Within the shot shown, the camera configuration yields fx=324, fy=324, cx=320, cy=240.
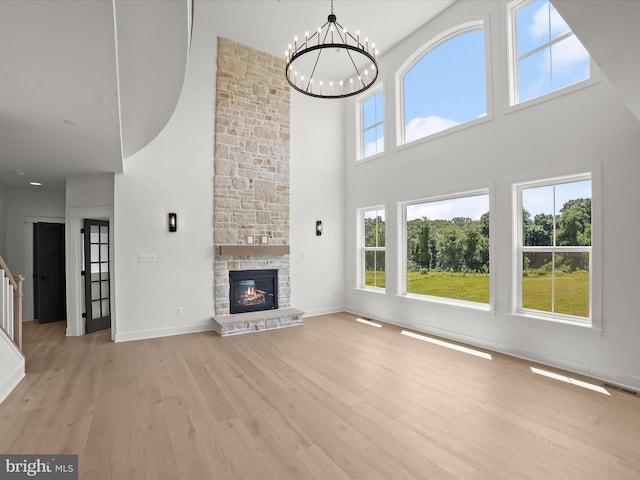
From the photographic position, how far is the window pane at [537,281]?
4.06m

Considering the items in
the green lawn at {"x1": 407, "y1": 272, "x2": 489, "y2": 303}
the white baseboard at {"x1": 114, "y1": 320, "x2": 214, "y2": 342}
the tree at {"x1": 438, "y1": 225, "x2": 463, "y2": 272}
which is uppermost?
the tree at {"x1": 438, "y1": 225, "x2": 463, "y2": 272}

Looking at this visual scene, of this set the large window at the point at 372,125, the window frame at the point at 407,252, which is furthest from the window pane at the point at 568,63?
the large window at the point at 372,125

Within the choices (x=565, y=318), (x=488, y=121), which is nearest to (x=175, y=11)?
(x=488, y=121)

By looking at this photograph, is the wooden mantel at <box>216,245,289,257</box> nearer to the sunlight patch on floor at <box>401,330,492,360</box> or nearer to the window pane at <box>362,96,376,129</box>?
the sunlight patch on floor at <box>401,330,492,360</box>

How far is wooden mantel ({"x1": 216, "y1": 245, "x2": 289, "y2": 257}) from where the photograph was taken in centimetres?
582

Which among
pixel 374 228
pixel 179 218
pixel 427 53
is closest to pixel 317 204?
pixel 374 228

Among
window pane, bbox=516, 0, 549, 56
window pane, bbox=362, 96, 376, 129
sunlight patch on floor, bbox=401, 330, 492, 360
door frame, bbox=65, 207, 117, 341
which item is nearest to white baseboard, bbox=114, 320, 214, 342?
door frame, bbox=65, 207, 117, 341

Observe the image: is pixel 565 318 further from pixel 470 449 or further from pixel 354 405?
pixel 354 405

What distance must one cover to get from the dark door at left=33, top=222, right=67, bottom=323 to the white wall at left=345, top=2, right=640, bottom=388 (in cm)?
631

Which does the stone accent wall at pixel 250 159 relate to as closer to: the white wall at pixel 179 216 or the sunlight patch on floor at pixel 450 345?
the white wall at pixel 179 216

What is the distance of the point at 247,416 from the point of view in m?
2.83

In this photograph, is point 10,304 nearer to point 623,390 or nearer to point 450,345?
point 450,345

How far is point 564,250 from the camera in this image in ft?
12.8

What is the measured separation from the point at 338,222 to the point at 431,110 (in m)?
2.94
